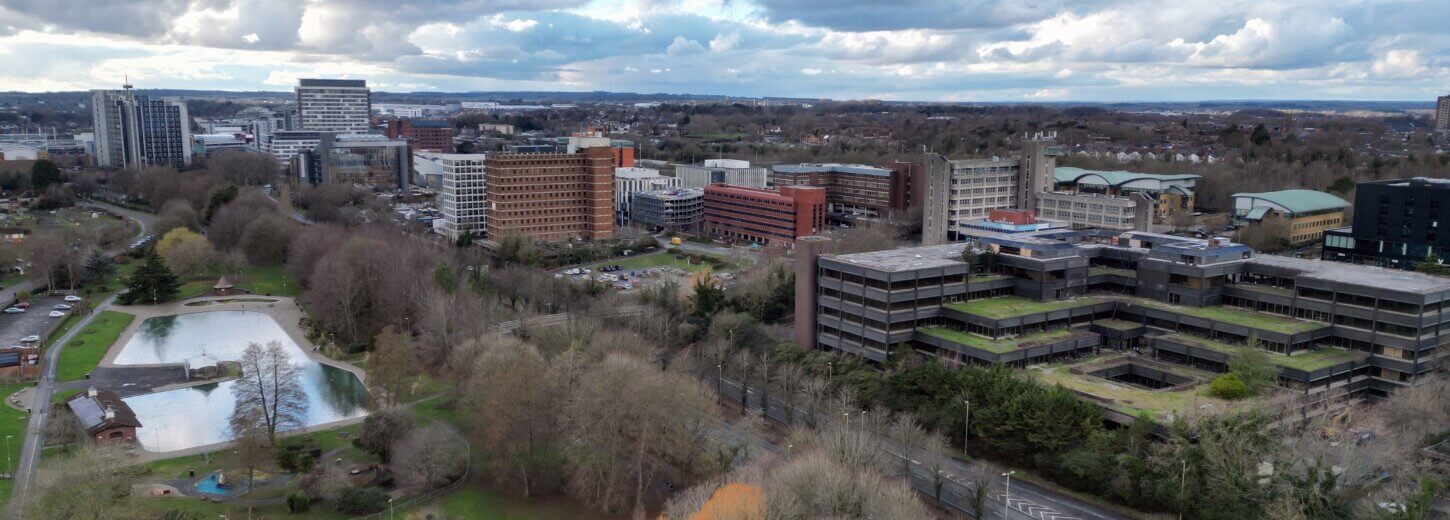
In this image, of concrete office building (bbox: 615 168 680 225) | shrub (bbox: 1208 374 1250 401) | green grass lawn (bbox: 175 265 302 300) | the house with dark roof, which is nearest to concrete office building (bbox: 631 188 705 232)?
concrete office building (bbox: 615 168 680 225)

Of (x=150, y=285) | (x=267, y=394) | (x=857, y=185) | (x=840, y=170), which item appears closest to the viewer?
(x=267, y=394)

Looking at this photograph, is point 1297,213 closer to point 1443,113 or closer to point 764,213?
point 764,213

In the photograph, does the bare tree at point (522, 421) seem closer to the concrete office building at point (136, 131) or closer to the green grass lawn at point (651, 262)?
the green grass lawn at point (651, 262)

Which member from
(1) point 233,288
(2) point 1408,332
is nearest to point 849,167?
(1) point 233,288

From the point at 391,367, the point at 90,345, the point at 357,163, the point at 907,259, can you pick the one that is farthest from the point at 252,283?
the point at 907,259

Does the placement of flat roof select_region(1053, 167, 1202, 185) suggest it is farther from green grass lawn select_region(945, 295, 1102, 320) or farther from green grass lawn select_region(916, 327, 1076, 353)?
green grass lawn select_region(916, 327, 1076, 353)
